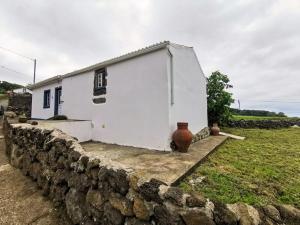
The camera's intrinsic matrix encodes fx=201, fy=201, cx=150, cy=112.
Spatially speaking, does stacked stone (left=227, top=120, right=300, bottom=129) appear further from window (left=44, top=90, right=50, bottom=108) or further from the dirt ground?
the dirt ground

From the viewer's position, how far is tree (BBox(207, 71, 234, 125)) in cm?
1375

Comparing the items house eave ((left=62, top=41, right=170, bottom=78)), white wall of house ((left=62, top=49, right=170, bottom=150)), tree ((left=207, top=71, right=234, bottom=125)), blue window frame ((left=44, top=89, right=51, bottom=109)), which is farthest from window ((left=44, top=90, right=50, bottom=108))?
tree ((left=207, top=71, right=234, bottom=125))

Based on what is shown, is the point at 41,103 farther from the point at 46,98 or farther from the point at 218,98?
the point at 218,98

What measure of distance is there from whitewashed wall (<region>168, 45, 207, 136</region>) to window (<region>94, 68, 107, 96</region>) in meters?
3.66

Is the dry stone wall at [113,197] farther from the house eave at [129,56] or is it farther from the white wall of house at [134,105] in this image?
the house eave at [129,56]

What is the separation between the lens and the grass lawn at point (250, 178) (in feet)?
12.9

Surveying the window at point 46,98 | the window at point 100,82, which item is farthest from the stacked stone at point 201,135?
the window at point 46,98

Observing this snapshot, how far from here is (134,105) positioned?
8328mm

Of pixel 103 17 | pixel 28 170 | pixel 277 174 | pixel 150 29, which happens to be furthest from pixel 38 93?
pixel 277 174

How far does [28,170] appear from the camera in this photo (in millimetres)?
4973

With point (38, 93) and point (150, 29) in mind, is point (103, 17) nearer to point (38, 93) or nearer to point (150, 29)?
point (150, 29)

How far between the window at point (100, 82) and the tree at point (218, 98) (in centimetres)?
751

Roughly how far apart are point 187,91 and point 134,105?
256 centimetres

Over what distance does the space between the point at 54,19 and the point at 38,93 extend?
7.45 meters
